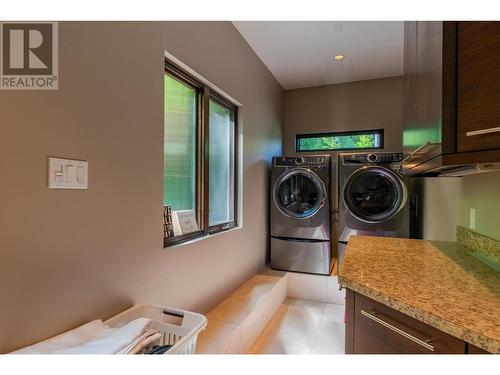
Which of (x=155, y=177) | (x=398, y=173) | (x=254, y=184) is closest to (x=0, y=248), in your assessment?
(x=155, y=177)

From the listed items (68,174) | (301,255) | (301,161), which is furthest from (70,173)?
(301,255)

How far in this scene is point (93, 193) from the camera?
1.16 metres

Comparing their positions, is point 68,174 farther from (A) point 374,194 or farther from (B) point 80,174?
(A) point 374,194

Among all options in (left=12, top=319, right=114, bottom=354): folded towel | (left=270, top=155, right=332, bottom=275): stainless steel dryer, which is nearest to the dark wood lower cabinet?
(left=12, top=319, right=114, bottom=354): folded towel

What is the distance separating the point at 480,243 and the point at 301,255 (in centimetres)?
190

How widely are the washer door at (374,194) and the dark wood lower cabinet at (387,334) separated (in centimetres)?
206

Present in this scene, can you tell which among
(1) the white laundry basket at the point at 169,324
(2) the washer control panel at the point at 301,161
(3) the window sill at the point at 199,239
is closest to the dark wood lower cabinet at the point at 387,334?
(1) the white laundry basket at the point at 169,324

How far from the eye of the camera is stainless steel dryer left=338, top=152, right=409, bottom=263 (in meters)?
2.77

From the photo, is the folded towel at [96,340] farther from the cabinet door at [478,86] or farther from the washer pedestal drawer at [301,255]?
the washer pedestal drawer at [301,255]

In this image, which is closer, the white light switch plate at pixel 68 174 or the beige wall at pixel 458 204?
the white light switch plate at pixel 68 174

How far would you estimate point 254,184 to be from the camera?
9.73 ft

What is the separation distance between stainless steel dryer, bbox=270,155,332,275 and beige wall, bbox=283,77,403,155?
33.5 inches

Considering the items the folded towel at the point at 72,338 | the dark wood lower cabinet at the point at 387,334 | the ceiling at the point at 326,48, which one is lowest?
the folded towel at the point at 72,338

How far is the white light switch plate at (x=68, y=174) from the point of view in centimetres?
100
